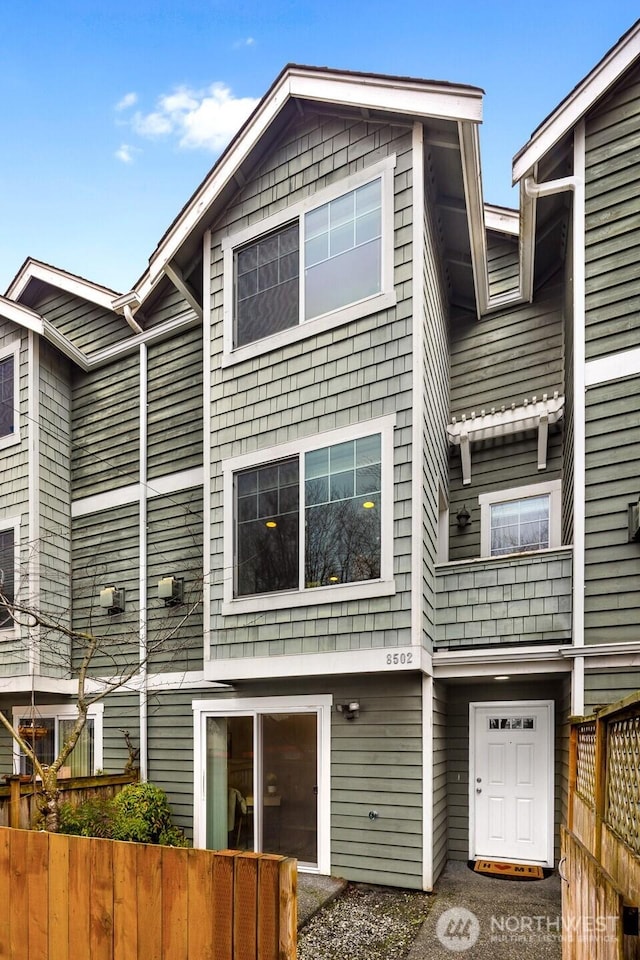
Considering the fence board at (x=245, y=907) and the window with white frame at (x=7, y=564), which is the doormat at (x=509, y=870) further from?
the window with white frame at (x=7, y=564)

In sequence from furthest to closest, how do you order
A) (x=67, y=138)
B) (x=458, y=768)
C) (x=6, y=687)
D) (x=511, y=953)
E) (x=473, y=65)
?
(x=67, y=138) → (x=473, y=65) → (x=6, y=687) → (x=458, y=768) → (x=511, y=953)

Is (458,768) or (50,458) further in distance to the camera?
(50,458)

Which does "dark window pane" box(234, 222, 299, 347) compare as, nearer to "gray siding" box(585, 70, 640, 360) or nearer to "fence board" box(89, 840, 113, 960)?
"gray siding" box(585, 70, 640, 360)

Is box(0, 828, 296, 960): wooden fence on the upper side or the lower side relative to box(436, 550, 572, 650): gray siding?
lower

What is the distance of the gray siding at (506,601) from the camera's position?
20.4ft

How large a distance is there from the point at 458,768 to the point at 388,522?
316 cm

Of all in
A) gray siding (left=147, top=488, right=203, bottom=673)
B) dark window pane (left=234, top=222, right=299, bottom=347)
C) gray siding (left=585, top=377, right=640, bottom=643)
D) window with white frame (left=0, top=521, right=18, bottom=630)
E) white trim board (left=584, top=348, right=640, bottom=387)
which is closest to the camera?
gray siding (left=585, top=377, right=640, bottom=643)

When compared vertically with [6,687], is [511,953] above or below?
below

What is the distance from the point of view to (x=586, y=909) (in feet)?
10.1

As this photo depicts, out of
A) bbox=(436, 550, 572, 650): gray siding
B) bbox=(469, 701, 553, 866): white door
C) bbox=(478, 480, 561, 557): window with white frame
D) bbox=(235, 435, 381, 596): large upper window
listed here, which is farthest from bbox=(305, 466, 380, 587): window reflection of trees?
bbox=(469, 701, 553, 866): white door

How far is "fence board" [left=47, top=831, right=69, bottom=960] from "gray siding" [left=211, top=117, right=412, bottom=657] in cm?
341

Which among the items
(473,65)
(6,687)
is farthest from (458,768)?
(473,65)

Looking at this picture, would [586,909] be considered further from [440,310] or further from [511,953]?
[440,310]

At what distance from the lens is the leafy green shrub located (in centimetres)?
659
